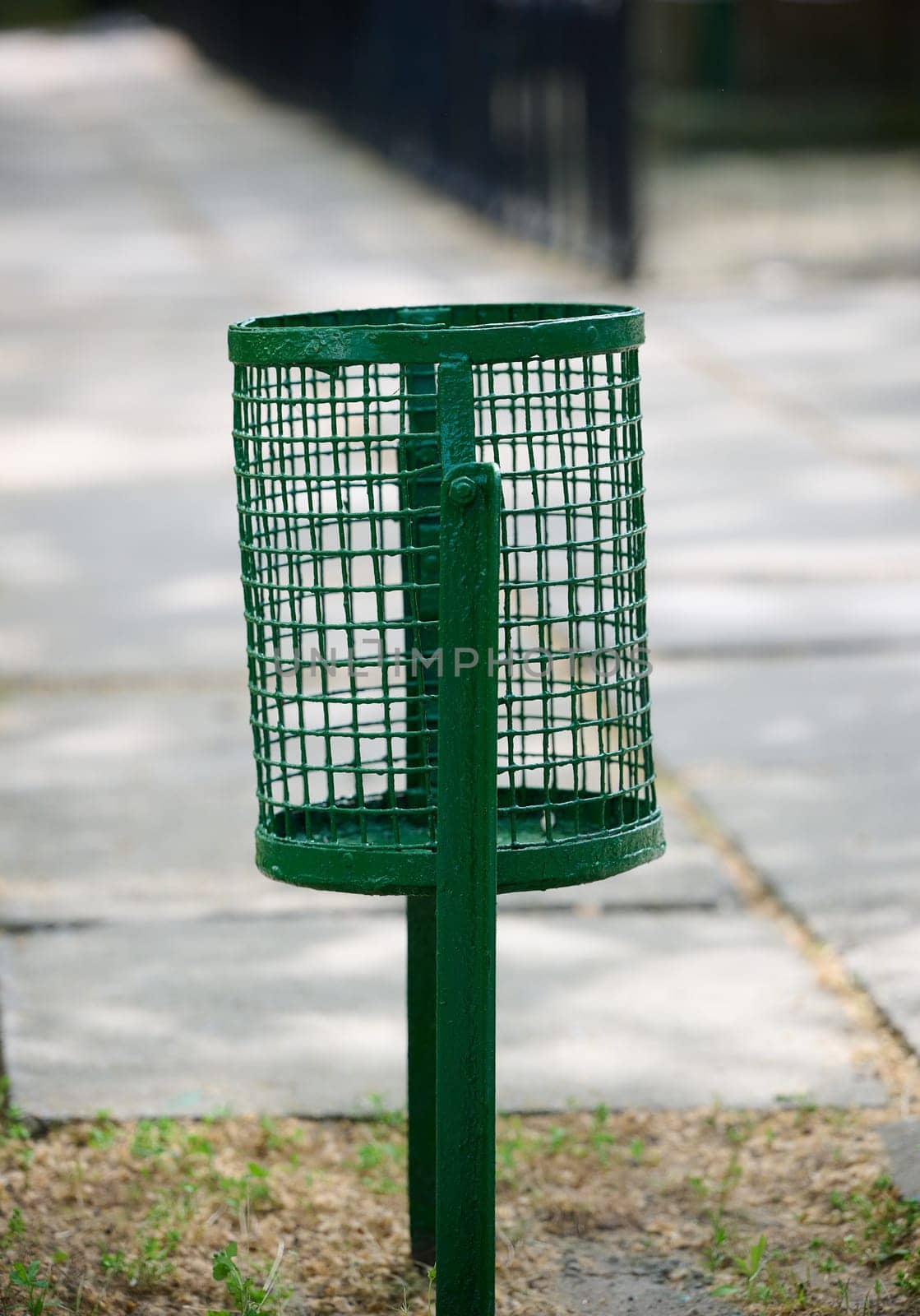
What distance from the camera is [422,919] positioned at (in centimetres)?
264

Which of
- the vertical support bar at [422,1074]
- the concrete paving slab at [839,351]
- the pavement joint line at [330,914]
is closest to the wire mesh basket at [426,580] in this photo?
the vertical support bar at [422,1074]

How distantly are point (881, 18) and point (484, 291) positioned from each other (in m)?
20.8

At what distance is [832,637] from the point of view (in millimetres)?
5828

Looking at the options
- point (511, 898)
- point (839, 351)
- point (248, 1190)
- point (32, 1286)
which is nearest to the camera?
point (32, 1286)

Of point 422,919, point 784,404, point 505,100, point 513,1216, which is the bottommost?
point 513,1216

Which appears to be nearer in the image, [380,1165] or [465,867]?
[465,867]

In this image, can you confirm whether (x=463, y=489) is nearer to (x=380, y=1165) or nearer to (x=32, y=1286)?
(x=32, y=1286)

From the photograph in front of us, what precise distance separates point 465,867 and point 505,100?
13.5 metres

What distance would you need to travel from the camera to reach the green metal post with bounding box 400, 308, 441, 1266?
2.56 m

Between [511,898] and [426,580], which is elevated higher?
[511,898]

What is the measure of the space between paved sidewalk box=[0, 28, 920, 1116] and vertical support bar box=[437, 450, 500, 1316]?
93 cm

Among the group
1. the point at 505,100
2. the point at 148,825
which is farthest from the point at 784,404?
the point at 505,100

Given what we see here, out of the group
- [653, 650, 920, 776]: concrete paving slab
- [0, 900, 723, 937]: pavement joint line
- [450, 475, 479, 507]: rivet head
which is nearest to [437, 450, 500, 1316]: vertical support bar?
[450, 475, 479, 507]: rivet head

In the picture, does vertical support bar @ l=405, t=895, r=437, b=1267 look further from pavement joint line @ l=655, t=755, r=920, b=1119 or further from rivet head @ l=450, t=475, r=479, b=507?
pavement joint line @ l=655, t=755, r=920, b=1119
